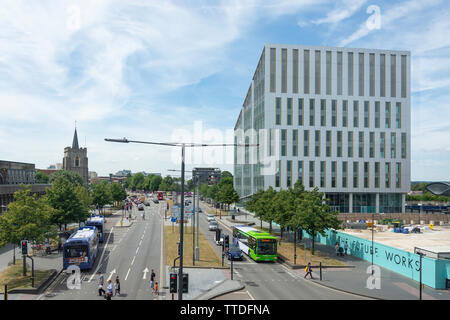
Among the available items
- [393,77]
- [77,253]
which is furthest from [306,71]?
[77,253]

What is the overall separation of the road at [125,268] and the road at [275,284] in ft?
21.9

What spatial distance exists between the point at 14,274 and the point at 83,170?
142 m

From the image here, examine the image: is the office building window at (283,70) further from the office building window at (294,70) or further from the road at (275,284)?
the road at (275,284)

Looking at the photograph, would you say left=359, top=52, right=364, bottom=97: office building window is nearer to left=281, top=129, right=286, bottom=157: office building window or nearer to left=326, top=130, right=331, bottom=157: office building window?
left=326, top=130, right=331, bottom=157: office building window

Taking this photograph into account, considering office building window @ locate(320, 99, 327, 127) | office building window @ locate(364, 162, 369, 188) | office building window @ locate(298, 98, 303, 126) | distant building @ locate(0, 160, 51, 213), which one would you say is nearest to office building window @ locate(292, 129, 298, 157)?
office building window @ locate(298, 98, 303, 126)

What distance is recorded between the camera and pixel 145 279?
28.4 meters

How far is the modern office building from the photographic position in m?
77.0

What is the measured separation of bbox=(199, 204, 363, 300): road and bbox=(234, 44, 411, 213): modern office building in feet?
142

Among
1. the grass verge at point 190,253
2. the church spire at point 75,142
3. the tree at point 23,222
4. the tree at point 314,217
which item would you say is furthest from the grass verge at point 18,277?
the church spire at point 75,142

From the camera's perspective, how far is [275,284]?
27703mm
